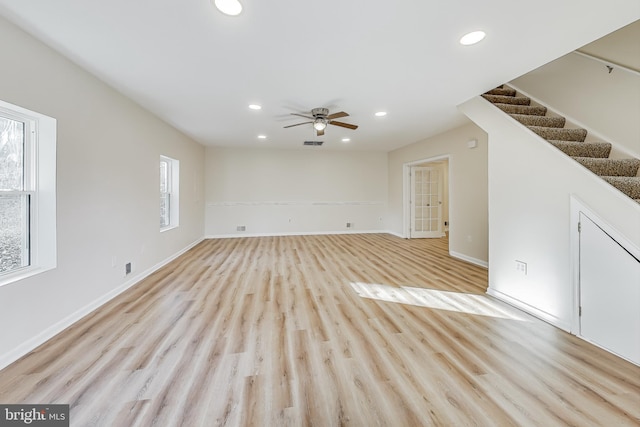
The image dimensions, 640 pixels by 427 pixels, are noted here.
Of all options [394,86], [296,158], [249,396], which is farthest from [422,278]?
[296,158]

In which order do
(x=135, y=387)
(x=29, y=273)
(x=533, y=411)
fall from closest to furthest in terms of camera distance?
1. (x=533, y=411)
2. (x=135, y=387)
3. (x=29, y=273)

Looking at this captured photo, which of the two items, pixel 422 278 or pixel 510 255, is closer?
pixel 510 255

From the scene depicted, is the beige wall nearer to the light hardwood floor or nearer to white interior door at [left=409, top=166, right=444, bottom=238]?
white interior door at [left=409, top=166, right=444, bottom=238]

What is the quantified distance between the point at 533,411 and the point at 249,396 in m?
1.60

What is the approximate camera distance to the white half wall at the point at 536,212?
2.05 meters

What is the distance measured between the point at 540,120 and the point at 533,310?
2208 millimetres

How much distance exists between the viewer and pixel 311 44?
2.15 meters

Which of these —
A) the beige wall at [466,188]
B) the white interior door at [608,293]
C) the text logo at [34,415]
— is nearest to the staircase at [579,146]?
the white interior door at [608,293]

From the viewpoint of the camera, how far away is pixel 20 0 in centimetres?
165

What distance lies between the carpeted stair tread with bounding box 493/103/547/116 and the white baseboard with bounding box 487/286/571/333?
2.26 m

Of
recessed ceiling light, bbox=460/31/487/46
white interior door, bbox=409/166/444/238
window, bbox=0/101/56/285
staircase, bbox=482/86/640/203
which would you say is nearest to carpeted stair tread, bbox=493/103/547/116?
staircase, bbox=482/86/640/203

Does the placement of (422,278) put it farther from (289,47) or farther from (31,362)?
(31,362)

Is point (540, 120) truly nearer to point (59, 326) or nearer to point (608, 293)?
point (608, 293)

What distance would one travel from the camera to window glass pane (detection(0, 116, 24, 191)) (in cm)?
193
